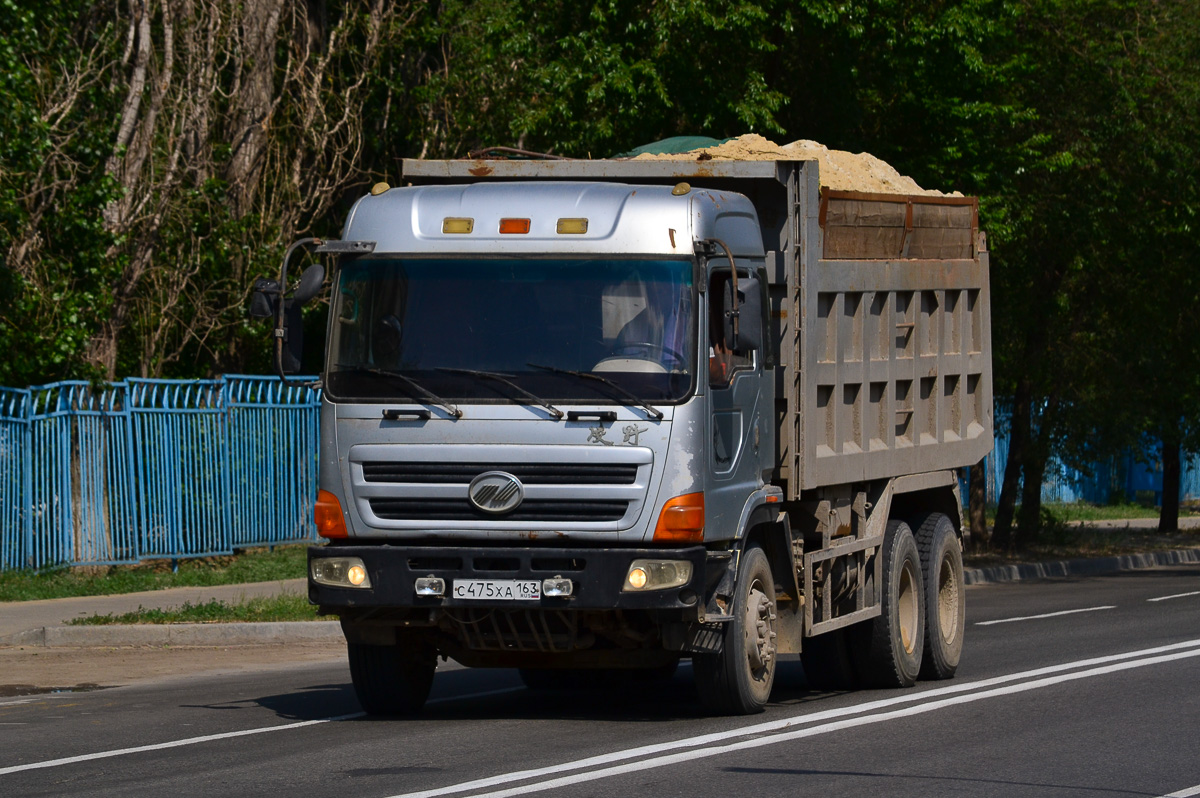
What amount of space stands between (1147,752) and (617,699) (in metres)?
3.64

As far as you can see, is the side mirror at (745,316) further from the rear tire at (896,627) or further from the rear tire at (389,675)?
the rear tire at (896,627)

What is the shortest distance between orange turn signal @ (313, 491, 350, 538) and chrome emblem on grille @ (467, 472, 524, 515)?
0.75 meters

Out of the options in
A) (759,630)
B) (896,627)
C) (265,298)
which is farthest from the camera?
(896,627)

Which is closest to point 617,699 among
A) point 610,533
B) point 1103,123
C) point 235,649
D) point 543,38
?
point 610,533

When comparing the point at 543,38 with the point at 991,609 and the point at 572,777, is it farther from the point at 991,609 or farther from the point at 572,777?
the point at 572,777

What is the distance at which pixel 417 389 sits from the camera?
909 cm

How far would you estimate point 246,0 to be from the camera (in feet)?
77.1

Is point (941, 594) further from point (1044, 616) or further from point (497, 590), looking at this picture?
point (1044, 616)

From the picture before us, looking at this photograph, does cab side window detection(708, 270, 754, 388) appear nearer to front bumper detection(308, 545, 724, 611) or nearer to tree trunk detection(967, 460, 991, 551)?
front bumper detection(308, 545, 724, 611)

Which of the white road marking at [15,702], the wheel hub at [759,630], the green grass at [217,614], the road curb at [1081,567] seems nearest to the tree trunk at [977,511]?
the road curb at [1081,567]

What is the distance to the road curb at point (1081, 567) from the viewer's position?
22.4 meters

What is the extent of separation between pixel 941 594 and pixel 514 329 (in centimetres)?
466

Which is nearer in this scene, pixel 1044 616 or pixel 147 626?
pixel 147 626

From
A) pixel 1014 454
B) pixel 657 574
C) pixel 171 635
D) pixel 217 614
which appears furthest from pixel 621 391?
pixel 1014 454
